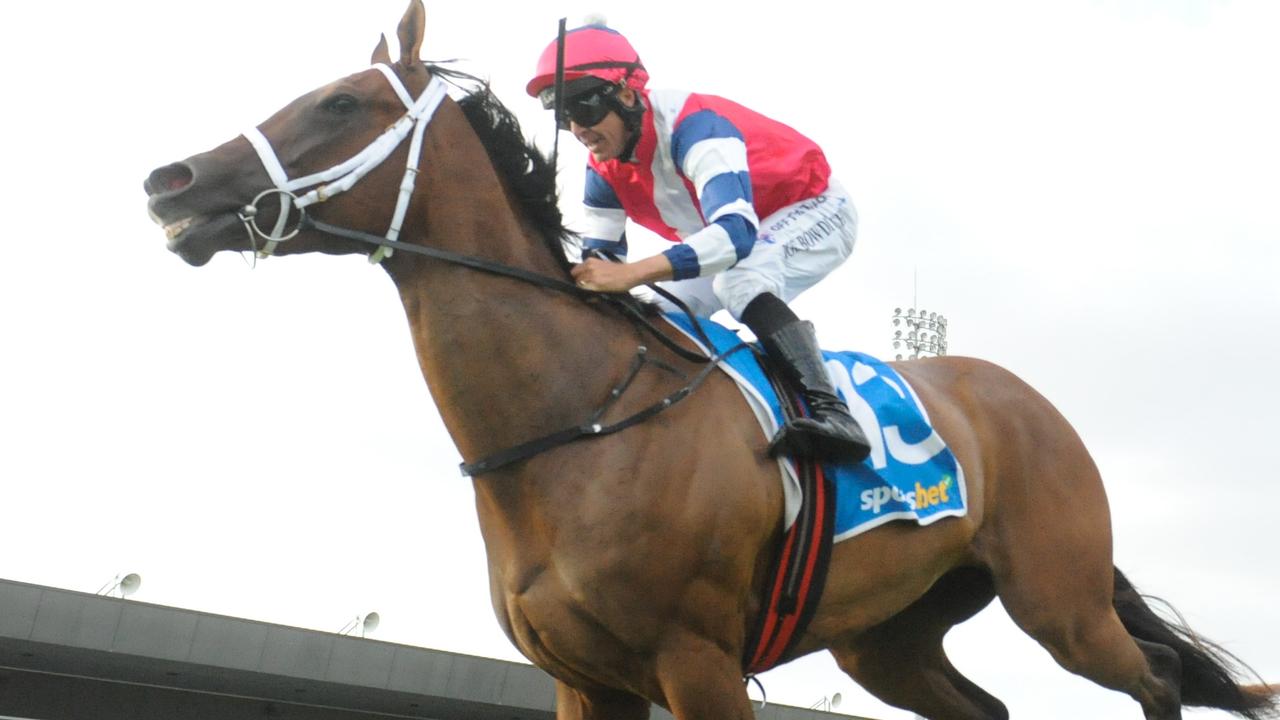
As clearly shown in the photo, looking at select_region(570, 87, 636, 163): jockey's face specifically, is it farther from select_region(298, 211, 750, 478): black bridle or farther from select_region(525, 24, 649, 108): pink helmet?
select_region(298, 211, 750, 478): black bridle

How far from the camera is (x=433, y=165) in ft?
11.9

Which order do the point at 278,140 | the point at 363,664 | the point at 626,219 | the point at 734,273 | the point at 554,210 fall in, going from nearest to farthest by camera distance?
the point at 278,140 → the point at 554,210 → the point at 734,273 → the point at 626,219 → the point at 363,664

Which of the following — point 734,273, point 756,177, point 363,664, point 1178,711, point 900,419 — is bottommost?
point 363,664

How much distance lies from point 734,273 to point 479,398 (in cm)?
102

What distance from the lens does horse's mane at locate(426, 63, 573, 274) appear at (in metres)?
3.88

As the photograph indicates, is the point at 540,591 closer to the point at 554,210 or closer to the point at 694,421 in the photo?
the point at 694,421

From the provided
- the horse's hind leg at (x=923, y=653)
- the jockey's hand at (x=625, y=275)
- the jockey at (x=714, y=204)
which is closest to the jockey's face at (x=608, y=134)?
the jockey at (x=714, y=204)

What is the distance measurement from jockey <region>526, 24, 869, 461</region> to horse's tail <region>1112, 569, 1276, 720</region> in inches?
68.4

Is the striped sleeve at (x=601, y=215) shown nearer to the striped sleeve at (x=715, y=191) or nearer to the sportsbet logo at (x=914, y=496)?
the striped sleeve at (x=715, y=191)

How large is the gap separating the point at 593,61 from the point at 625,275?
2.28ft

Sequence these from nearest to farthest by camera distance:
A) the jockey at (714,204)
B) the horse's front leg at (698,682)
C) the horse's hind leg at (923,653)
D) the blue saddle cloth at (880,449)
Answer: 1. the horse's front leg at (698,682)
2. the jockey at (714,204)
3. the blue saddle cloth at (880,449)
4. the horse's hind leg at (923,653)

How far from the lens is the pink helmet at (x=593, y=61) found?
401cm

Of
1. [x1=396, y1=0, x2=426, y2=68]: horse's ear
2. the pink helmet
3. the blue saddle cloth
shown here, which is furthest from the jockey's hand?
[x1=396, y1=0, x2=426, y2=68]: horse's ear

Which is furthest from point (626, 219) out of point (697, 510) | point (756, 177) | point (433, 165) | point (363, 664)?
point (363, 664)
